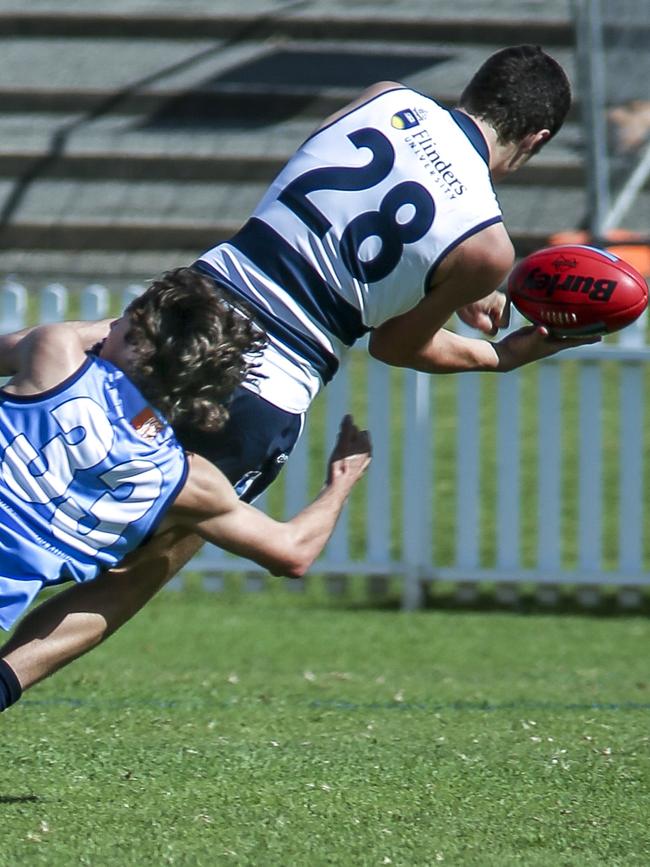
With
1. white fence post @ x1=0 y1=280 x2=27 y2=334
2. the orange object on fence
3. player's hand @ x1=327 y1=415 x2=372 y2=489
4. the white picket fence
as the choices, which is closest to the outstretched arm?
player's hand @ x1=327 y1=415 x2=372 y2=489

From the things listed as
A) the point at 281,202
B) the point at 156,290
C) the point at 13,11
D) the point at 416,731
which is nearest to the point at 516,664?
the point at 416,731

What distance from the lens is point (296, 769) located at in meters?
3.68

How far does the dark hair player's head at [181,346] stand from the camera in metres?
3.11

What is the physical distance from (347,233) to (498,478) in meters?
3.47

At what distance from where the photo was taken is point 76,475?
307cm

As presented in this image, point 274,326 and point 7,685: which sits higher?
point 274,326

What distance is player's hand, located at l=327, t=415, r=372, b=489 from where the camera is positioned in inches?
134

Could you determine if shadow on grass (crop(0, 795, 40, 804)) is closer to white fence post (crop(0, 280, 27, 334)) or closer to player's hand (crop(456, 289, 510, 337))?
player's hand (crop(456, 289, 510, 337))

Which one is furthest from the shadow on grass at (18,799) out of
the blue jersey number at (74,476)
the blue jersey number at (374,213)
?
the blue jersey number at (374,213)

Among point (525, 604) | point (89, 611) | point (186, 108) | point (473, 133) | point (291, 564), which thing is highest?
point (186, 108)

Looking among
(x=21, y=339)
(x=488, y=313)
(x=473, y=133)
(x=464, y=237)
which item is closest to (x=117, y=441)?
(x=21, y=339)

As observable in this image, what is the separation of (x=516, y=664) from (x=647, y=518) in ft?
7.30

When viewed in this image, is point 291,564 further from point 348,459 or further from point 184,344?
point 184,344

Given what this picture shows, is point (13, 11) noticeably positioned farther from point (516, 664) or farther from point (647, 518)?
point (516, 664)
